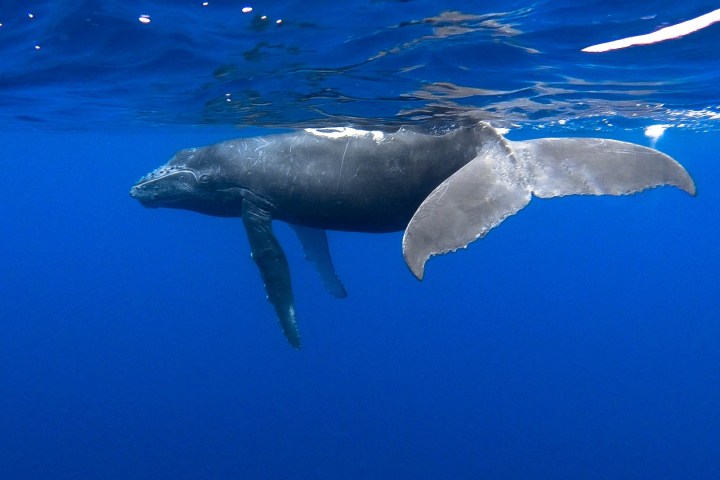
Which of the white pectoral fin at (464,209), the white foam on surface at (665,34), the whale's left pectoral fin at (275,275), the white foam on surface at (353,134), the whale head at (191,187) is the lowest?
the whale's left pectoral fin at (275,275)

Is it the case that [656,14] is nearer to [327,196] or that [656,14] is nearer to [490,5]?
[490,5]

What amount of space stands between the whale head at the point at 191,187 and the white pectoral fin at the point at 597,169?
4.95m

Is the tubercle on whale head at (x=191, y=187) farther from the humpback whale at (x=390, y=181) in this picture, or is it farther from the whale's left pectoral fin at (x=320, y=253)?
the whale's left pectoral fin at (x=320, y=253)

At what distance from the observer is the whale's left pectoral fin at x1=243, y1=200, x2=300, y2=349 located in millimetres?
8953

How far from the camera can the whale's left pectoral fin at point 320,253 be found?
11602mm

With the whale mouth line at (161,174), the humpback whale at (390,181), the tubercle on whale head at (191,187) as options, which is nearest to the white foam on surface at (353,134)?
the humpback whale at (390,181)

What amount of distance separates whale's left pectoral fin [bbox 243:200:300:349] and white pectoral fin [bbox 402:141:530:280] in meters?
3.10

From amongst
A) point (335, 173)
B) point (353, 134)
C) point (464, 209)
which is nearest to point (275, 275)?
point (335, 173)

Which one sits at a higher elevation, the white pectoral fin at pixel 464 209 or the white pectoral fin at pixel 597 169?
the white pectoral fin at pixel 597 169

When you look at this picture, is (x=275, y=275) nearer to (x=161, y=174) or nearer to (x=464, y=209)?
(x=161, y=174)

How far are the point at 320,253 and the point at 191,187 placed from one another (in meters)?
2.89

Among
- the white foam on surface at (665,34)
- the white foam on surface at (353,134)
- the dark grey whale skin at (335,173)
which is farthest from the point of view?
the white foam on surface at (665,34)

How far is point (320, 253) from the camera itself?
11688mm

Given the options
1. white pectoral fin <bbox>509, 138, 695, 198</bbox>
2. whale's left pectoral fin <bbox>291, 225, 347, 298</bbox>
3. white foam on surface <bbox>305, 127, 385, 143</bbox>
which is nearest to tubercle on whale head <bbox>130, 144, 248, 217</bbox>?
whale's left pectoral fin <bbox>291, 225, 347, 298</bbox>
